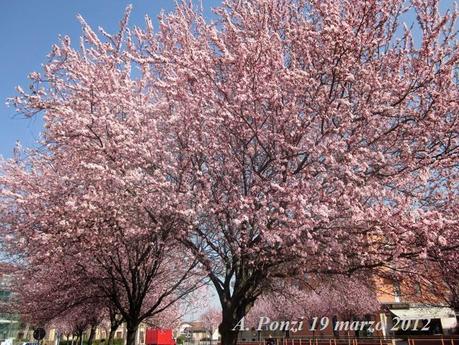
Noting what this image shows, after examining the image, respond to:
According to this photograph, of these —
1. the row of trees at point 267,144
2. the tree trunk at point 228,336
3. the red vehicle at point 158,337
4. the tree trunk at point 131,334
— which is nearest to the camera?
the row of trees at point 267,144

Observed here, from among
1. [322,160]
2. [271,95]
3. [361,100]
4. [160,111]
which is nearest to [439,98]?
[361,100]

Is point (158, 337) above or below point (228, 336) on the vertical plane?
below

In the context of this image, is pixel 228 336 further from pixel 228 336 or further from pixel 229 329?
pixel 229 329

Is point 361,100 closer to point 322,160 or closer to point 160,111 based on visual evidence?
point 322,160

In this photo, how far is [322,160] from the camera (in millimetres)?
7680

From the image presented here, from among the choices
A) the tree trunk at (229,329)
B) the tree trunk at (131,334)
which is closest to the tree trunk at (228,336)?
the tree trunk at (229,329)

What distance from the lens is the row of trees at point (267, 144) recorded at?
7.07 meters

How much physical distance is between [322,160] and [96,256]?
7.60 m

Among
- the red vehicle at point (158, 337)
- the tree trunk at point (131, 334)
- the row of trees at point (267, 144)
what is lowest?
the red vehicle at point (158, 337)

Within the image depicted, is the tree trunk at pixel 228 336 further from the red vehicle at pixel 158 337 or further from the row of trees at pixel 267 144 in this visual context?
the red vehicle at pixel 158 337

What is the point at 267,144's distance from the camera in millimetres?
8141

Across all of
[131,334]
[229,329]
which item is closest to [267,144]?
[229,329]

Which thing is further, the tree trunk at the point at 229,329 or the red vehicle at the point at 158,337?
the red vehicle at the point at 158,337

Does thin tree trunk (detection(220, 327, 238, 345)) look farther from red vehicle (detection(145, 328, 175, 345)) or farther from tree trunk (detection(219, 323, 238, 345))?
red vehicle (detection(145, 328, 175, 345))
